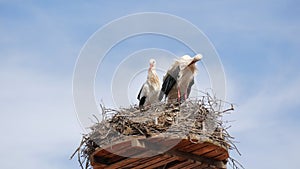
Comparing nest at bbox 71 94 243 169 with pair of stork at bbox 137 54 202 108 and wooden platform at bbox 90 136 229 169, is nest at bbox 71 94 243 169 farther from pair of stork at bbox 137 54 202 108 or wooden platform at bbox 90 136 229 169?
pair of stork at bbox 137 54 202 108

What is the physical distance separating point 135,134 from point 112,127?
0.40m

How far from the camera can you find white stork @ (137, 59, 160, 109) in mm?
8062

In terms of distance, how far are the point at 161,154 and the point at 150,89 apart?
314cm

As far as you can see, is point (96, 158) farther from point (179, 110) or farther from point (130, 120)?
point (179, 110)

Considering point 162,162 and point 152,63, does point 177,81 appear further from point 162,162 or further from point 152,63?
point 162,162

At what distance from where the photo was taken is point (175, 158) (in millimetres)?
5168

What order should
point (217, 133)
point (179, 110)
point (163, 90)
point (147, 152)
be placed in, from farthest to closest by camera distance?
point (163, 90), point (179, 110), point (217, 133), point (147, 152)

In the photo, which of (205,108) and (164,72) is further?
(164,72)

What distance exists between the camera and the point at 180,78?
24.8 ft

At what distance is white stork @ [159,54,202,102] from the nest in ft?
4.75

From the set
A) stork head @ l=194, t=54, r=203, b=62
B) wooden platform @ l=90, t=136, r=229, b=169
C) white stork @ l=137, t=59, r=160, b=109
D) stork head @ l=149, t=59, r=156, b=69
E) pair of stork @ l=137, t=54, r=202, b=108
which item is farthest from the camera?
white stork @ l=137, t=59, r=160, b=109

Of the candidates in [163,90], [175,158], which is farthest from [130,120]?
[163,90]

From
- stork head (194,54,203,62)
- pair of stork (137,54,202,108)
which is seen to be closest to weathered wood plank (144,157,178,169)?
stork head (194,54,203,62)

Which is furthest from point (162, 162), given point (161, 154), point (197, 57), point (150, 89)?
point (150, 89)
